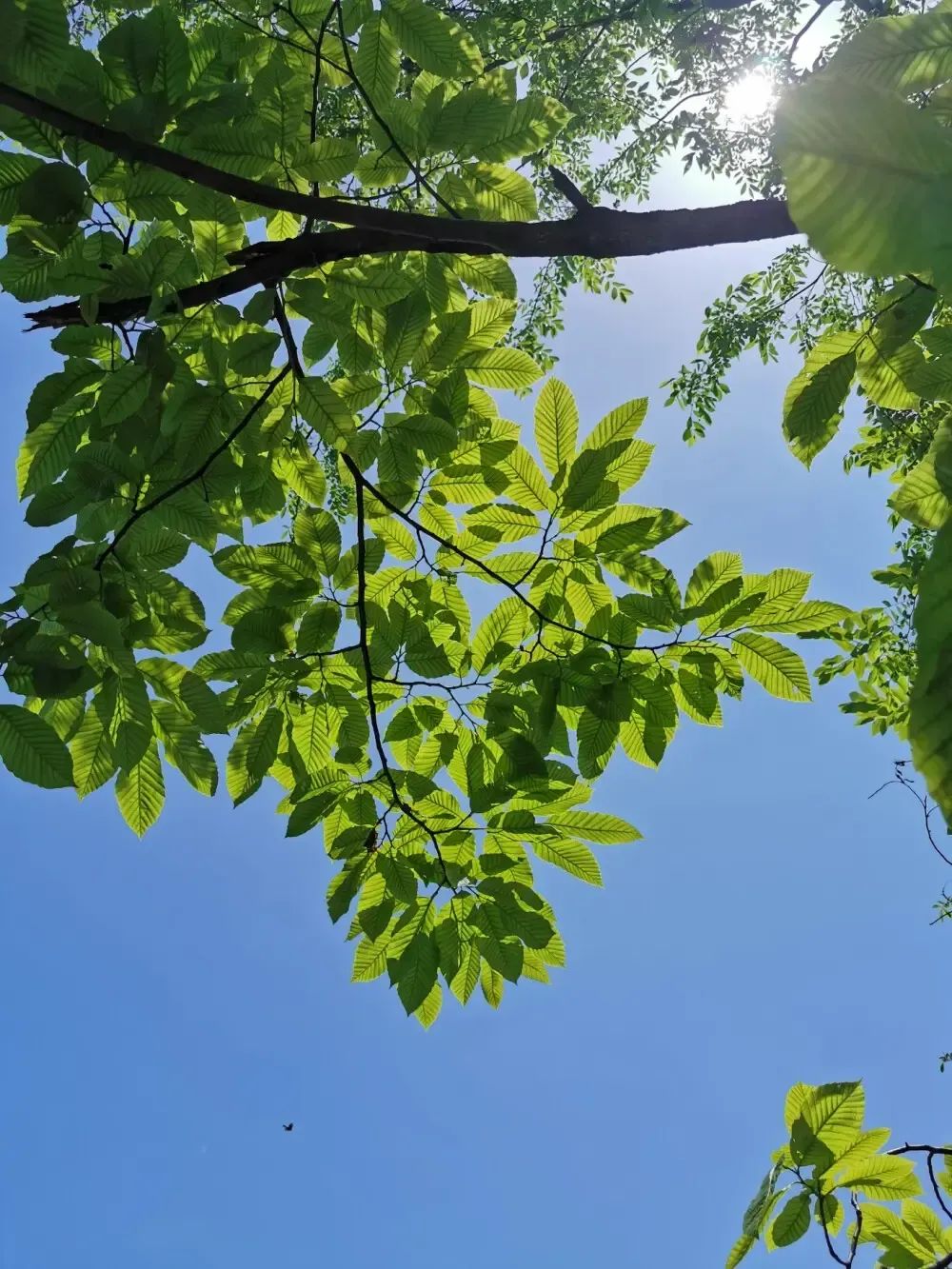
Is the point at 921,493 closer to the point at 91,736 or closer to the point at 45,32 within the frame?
the point at 45,32

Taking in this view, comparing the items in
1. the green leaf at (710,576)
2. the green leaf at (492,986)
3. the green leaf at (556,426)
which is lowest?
the green leaf at (492,986)

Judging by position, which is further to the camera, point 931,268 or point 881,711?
point 881,711

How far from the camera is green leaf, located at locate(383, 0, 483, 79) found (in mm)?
2037

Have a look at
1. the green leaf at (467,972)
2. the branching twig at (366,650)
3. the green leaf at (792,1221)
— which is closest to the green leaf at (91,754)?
the branching twig at (366,650)

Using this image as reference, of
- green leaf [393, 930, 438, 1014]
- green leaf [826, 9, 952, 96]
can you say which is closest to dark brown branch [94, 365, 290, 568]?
green leaf [393, 930, 438, 1014]

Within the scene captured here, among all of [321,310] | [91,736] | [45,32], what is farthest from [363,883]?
[45,32]

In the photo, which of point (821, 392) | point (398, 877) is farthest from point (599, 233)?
point (398, 877)

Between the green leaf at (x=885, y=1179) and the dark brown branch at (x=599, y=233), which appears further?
the green leaf at (x=885, y=1179)

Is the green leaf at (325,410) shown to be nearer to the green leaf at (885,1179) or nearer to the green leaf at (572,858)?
the green leaf at (572,858)

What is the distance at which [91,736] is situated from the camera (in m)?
2.15

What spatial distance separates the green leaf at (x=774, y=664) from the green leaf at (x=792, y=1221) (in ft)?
4.93

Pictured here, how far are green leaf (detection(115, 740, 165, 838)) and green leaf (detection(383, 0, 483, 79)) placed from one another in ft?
5.96

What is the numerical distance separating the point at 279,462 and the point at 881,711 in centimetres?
279

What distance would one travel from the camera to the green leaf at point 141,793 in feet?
7.25
